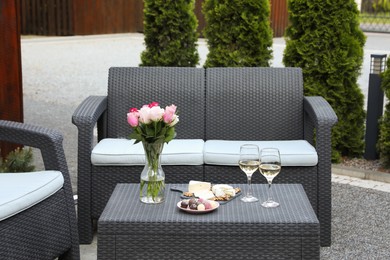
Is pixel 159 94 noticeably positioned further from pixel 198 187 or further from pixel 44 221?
pixel 44 221

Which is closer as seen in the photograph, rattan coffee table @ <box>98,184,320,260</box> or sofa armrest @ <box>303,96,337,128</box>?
rattan coffee table @ <box>98,184,320,260</box>

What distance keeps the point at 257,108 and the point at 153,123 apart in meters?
1.70

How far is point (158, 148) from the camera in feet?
11.2

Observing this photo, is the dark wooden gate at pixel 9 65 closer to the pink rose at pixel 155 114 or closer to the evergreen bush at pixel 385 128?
the pink rose at pixel 155 114

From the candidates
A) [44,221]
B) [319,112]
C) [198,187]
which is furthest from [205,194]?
[319,112]

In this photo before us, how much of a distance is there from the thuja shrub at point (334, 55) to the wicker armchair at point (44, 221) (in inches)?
111

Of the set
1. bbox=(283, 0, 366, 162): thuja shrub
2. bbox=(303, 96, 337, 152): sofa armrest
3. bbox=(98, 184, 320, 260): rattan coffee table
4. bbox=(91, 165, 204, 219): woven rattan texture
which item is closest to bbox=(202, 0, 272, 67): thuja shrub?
bbox=(283, 0, 366, 162): thuja shrub

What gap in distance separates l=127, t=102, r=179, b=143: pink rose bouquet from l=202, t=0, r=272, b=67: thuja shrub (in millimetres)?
2891

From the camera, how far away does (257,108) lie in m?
4.93

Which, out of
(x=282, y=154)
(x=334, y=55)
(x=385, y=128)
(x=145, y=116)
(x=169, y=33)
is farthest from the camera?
(x=169, y=33)

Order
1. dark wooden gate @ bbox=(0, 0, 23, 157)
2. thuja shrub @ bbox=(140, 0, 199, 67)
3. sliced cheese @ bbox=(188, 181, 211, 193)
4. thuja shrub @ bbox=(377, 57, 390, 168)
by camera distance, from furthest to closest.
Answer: thuja shrub @ bbox=(140, 0, 199, 67) < thuja shrub @ bbox=(377, 57, 390, 168) < dark wooden gate @ bbox=(0, 0, 23, 157) < sliced cheese @ bbox=(188, 181, 211, 193)

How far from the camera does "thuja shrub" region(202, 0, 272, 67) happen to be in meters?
6.12

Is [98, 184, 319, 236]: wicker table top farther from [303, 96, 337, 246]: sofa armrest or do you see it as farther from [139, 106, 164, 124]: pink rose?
[303, 96, 337, 246]: sofa armrest

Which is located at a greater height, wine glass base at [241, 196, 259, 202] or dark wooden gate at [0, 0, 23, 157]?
dark wooden gate at [0, 0, 23, 157]
